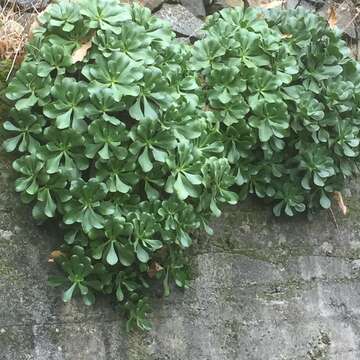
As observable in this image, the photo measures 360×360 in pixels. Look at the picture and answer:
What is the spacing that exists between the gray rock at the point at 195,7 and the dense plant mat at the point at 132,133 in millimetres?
599

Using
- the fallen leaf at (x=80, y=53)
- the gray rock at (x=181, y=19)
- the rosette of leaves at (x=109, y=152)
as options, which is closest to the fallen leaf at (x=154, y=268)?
the rosette of leaves at (x=109, y=152)

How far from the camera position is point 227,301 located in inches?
113

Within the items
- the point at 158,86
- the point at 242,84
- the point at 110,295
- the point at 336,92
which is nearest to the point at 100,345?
the point at 110,295

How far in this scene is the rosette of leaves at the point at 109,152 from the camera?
8.10 ft

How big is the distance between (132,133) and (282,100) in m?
0.76

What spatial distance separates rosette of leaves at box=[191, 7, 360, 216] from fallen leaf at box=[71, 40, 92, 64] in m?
0.50

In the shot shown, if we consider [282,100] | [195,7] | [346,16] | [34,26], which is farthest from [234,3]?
[34,26]

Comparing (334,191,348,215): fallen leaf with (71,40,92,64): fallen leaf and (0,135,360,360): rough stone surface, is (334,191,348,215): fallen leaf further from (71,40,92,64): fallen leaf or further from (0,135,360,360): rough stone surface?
(71,40,92,64): fallen leaf

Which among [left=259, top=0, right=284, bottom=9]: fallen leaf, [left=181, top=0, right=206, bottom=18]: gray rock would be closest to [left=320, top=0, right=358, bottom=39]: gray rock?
[left=259, top=0, right=284, bottom=9]: fallen leaf

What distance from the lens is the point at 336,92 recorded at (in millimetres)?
3051

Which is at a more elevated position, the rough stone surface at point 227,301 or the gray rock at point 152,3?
the gray rock at point 152,3

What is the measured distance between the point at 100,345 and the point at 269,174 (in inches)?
41.7

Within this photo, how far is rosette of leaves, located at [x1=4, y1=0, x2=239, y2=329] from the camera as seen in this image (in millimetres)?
2469

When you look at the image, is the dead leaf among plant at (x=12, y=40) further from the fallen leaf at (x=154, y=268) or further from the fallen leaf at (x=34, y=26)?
the fallen leaf at (x=154, y=268)
